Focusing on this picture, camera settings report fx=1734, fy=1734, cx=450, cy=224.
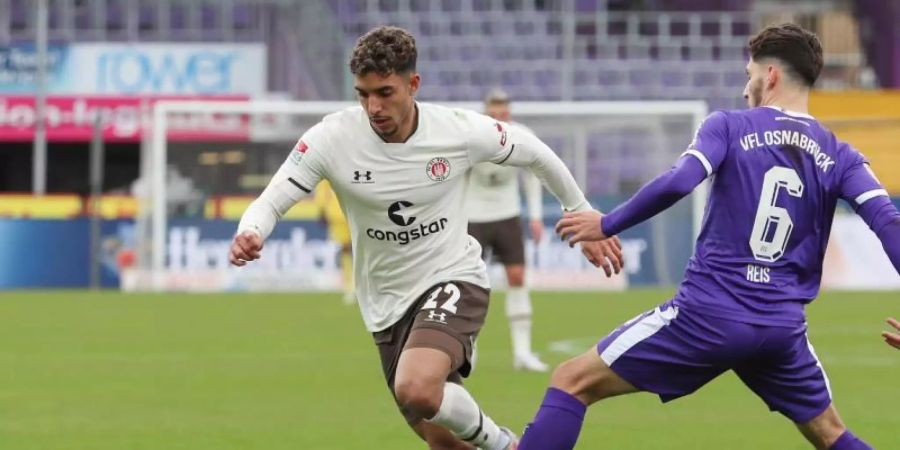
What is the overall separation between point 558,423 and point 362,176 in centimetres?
157

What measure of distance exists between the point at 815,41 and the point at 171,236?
875 inches

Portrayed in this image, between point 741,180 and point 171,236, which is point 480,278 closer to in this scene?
point 741,180

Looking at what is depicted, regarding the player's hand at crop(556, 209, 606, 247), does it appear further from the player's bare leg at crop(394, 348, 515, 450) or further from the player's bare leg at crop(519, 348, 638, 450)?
the player's bare leg at crop(394, 348, 515, 450)

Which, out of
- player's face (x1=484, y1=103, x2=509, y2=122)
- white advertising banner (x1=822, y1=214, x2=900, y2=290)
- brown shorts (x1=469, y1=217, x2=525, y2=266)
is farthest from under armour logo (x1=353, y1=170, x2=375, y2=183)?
white advertising banner (x1=822, y1=214, x2=900, y2=290)

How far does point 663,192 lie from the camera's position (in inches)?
241

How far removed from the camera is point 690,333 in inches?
248

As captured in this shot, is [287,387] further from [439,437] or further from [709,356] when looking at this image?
[709,356]

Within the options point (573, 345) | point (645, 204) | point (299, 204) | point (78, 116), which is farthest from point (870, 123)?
point (645, 204)

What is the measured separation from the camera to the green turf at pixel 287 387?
9742 millimetres

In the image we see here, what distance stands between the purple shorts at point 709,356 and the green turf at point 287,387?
2908 mm

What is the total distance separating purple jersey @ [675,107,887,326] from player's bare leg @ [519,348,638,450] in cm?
38

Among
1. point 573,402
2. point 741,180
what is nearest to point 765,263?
point 741,180

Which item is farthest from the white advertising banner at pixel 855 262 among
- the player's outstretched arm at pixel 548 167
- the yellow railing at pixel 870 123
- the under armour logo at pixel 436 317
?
the under armour logo at pixel 436 317

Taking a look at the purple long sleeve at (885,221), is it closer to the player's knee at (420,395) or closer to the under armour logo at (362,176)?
the player's knee at (420,395)
